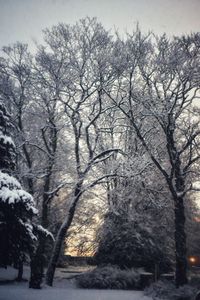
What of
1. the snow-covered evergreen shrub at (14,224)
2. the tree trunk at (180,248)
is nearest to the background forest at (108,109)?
the tree trunk at (180,248)

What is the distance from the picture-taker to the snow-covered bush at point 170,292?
12.7 m

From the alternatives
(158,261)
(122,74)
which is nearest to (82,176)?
(122,74)

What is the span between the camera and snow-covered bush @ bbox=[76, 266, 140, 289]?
53.4ft

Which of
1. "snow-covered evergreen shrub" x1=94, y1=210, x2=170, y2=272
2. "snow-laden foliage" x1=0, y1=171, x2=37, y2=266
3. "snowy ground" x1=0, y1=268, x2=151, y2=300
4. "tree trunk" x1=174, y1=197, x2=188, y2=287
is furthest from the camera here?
"snow-covered evergreen shrub" x1=94, y1=210, x2=170, y2=272

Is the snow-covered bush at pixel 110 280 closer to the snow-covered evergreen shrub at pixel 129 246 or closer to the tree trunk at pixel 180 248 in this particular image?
the snow-covered evergreen shrub at pixel 129 246

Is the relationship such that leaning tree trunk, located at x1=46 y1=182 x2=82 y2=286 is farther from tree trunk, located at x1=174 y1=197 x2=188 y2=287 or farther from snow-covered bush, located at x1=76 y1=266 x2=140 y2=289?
tree trunk, located at x1=174 y1=197 x2=188 y2=287

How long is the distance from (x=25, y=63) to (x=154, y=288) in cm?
1381

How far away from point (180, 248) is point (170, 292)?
2.67m

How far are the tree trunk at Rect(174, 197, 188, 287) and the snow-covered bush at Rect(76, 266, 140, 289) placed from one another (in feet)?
8.38

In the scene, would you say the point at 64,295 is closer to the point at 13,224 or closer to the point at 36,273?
the point at 36,273

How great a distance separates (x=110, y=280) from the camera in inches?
645

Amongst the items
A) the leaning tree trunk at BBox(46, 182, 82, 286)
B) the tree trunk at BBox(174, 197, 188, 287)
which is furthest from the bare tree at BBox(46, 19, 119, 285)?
the tree trunk at BBox(174, 197, 188, 287)

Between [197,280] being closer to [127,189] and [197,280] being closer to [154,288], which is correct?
[154,288]

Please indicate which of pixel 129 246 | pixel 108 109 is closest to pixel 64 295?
pixel 129 246
